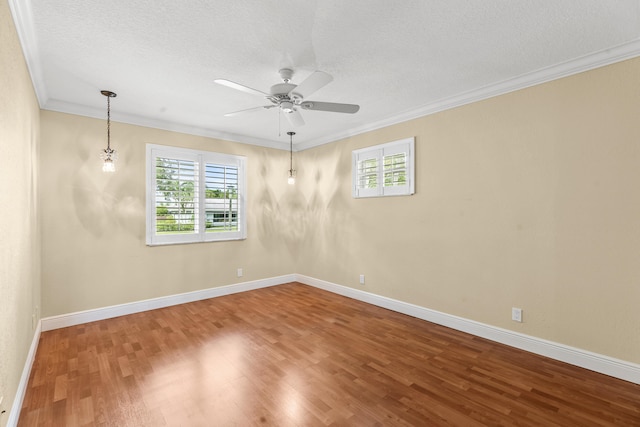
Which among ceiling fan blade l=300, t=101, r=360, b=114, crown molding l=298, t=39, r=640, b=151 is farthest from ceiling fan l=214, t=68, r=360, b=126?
crown molding l=298, t=39, r=640, b=151

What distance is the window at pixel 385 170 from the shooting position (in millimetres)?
3969

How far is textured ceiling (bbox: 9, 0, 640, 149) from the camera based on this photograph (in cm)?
196

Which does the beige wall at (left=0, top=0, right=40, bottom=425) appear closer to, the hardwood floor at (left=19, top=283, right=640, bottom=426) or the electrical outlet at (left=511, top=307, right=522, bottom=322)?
the hardwood floor at (left=19, top=283, right=640, bottom=426)

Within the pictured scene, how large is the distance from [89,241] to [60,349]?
51.7 inches

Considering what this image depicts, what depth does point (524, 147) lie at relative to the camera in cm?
296

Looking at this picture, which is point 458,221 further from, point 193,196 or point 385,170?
point 193,196

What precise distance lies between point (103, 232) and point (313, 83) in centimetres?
341

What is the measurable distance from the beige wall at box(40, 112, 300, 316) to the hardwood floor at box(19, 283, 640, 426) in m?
0.54

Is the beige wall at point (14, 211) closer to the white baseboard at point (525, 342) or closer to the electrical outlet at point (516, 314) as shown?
the white baseboard at point (525, 342)

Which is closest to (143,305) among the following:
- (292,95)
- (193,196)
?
(193,196)

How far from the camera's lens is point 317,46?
7.79 feet

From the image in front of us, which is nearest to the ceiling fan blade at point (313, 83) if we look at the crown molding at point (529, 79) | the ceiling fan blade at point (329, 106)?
the ceiling fan blade at point (329, 106)

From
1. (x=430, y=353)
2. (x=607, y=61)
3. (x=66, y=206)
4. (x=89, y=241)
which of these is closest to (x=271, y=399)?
(x=430, y=353)

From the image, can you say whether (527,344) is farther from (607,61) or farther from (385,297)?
(607,61)
